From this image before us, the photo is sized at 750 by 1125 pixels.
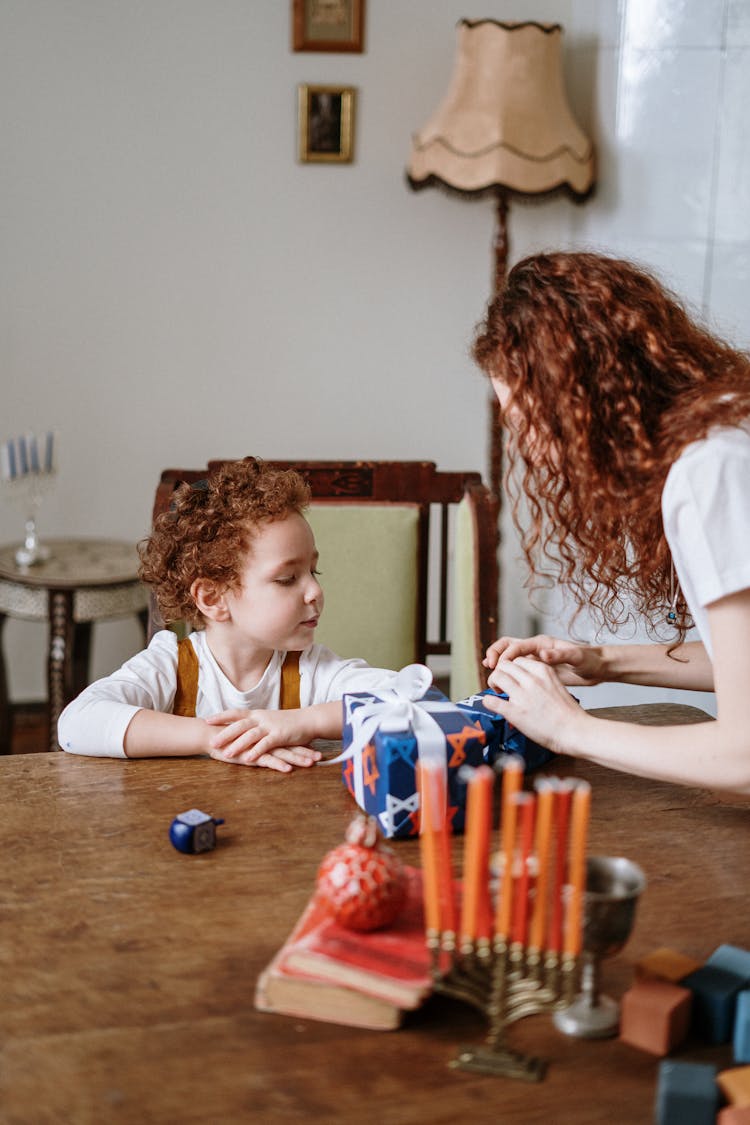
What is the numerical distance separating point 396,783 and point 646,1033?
0.42m

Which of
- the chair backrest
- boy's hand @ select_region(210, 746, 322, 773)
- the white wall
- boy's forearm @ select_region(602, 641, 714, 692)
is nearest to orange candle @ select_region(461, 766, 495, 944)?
boy's hand @ select_region(210, 746, 322, 773)

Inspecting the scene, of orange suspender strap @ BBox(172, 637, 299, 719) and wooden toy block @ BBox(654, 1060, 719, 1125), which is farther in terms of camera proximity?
orange suspender strap @ BBox(172, 637, 299, 719)

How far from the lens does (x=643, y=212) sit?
333 centimetres

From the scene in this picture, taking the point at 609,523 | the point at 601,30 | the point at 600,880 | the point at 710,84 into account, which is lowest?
the point at 600,880

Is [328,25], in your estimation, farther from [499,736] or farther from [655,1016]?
[655,1016]

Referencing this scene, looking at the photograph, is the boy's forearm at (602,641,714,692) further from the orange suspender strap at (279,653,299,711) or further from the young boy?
the orange suspender strap at (279,653,299,711)

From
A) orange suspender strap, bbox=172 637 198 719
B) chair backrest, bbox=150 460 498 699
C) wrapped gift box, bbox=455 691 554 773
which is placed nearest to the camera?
wrapped gift box, bbox=455 691 554 773

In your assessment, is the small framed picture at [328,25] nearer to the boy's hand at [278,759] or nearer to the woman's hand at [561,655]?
the woman's hand at [561,655]

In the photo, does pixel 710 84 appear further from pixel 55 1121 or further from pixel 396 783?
pixel 55 1121

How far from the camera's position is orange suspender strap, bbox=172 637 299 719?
1.81 m

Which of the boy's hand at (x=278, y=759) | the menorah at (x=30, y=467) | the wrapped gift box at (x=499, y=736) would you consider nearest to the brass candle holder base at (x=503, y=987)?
the wrapped gift box at (x=499, y=736)

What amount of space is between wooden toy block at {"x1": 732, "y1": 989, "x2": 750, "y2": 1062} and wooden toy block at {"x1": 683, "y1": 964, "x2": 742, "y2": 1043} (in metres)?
0.02

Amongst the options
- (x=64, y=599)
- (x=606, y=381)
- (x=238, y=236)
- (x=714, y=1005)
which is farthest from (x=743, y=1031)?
(x=238, y=236)

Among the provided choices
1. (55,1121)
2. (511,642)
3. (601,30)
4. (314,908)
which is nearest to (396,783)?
(314,908)
